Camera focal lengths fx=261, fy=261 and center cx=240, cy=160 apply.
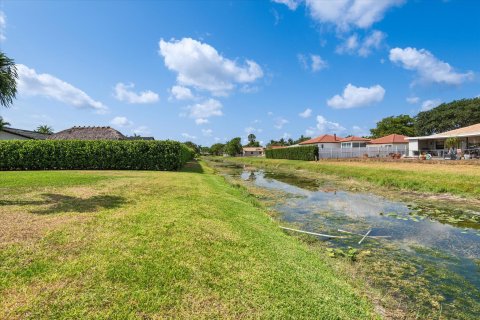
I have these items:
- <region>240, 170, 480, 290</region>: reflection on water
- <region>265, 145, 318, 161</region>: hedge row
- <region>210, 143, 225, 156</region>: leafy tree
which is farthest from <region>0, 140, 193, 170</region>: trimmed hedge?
<region>210, 143, 225, 156</region>: leafy tree

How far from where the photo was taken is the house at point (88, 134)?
100 feet

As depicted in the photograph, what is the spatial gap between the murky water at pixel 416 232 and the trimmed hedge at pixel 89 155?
1120 cm

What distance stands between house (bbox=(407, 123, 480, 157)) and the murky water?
23.3 metres

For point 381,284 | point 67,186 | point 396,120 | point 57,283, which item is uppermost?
point 396,120

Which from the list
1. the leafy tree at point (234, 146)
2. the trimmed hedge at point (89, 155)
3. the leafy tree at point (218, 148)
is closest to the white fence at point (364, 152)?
the trimmed hedge at point (89, 155)

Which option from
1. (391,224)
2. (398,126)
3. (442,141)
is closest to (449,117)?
(398,126)

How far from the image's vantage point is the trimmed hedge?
18.2 metres

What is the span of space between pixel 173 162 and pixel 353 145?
4585cm

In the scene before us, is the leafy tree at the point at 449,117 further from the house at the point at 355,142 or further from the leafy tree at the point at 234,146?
the leafy tree at the point at 234,146

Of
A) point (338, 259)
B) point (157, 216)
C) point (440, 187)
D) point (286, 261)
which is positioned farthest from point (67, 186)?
point (440, 187)

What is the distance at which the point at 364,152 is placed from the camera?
4028 centimetres

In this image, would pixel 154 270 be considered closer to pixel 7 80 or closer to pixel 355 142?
pixel 7 80

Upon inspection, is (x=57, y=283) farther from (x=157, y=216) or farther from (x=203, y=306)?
(x=157, y=216)

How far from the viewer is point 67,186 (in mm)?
10547
